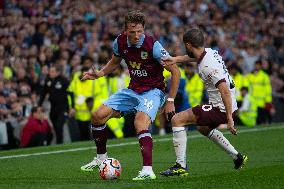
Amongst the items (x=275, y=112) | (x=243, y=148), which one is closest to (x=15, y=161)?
(x=243, y=148)

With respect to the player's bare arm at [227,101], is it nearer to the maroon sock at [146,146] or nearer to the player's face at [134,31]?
the maroon sock at [146,146]

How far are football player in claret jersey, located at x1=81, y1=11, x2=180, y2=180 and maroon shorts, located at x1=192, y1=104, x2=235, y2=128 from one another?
51 centimetres

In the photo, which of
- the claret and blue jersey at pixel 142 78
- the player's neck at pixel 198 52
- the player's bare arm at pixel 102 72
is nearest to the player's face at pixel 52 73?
the player's bare arm at pixel 102 72

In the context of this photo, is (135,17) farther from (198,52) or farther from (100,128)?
(100,128)

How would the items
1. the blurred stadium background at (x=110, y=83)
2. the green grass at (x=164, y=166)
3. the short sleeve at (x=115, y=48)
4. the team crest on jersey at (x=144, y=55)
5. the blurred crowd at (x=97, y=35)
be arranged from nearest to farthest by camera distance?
the green grass at (x=164, y=166) < the team crest on jersey at (x=144, y=55) < the short sleeve at (x=115, y=48) < the blurred stadium background at (x=110, y=83) < the blurred crowd at (x=97, y=35)

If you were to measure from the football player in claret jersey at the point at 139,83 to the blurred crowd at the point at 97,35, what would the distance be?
323 inches

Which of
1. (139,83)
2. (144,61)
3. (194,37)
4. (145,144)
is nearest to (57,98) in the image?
(139,83)

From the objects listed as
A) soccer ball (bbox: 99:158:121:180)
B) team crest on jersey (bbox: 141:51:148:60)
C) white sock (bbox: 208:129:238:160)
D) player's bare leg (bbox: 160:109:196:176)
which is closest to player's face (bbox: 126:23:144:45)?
team crest on jersey (bbox: 141:51:148:60)

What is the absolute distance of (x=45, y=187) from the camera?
472 inches

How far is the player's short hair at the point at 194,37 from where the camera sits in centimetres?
1291

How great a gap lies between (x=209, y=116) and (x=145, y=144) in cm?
124

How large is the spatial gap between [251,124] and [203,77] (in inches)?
501

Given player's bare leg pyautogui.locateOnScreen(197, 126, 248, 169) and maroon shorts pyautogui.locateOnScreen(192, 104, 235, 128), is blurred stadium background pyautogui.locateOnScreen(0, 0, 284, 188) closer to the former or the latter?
player's bare leg pyautogui.locateOnScreen(197, 126, 248, 169)

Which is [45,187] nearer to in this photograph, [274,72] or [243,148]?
[243,148]
